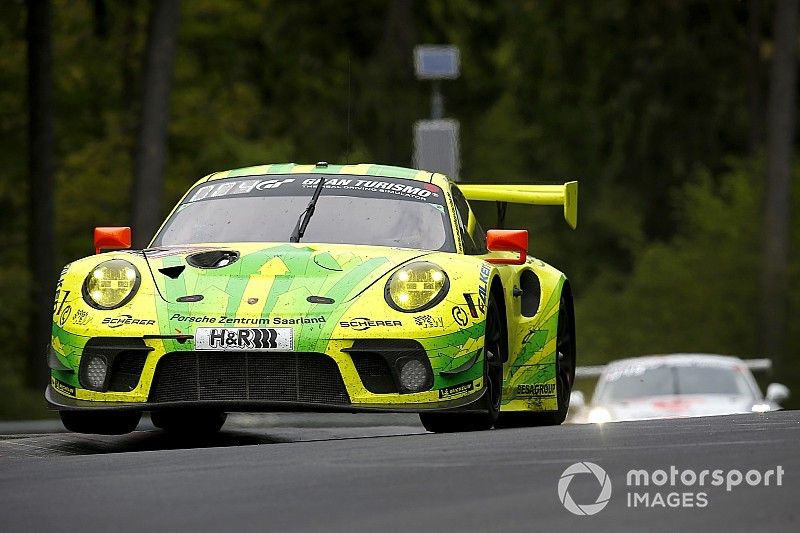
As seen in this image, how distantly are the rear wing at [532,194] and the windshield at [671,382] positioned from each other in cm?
737

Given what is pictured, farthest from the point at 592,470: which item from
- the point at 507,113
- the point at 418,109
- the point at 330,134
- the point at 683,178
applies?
the point at 507,113

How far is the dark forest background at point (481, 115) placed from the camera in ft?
118

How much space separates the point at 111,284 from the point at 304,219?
4.26 feet

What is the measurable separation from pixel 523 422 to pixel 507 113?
5198 cm

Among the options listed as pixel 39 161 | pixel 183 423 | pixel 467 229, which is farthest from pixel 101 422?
pixel 39 161

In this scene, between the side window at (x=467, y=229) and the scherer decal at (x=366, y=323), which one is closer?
the scherer decal at (x=366, y=323)

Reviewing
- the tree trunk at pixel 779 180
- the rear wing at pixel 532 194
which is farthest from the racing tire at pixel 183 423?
the tree trunk at pixel 779 180

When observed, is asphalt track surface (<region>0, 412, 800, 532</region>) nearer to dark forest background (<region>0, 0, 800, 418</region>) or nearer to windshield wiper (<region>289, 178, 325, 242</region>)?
windshield wiper (<region>289, 178, 325, 242</region>)

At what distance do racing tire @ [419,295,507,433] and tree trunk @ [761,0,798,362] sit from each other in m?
26.3

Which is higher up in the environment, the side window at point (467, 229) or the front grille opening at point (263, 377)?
the side window at point (467, 229)

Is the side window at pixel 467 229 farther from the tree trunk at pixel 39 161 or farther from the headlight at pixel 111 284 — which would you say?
the tree trunk at pixel 39 161

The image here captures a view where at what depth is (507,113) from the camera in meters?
63.0

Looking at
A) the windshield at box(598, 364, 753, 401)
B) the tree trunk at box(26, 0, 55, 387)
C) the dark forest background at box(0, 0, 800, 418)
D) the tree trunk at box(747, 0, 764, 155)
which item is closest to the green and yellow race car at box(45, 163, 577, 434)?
the windshield at box(598, 364, 753, 401)

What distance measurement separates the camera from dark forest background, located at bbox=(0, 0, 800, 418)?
35875 millimetres
